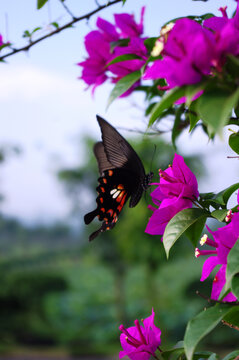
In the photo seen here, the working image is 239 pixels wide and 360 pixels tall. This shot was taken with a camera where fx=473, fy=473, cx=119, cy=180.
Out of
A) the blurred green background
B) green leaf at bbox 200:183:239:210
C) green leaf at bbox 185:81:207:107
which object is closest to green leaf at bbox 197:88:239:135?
green leaf at bbox 185:81:207:107

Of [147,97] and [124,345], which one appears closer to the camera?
[124,345]

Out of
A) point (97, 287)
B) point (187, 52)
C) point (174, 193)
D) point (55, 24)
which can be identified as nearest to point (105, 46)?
point (55, 24)

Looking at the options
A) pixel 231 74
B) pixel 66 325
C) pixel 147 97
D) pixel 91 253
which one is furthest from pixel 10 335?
pixel 231 74

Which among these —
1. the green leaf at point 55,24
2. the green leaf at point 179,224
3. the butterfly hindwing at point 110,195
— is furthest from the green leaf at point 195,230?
the green leaf at point 55,24

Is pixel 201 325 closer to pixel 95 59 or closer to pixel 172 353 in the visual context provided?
pixel 172 353

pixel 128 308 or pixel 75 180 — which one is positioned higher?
pixel 75 180

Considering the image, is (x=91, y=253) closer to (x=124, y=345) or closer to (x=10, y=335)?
(x=10, y=335)

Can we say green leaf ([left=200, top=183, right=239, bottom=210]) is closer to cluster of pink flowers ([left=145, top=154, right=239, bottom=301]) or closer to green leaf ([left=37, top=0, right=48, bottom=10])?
cluster of pink flowers ([left=145, top=154, right=239, bottom=301])
